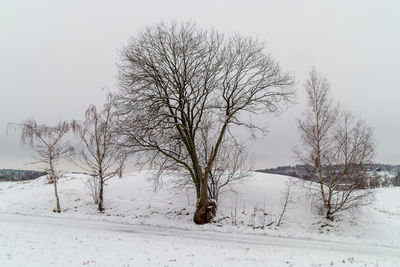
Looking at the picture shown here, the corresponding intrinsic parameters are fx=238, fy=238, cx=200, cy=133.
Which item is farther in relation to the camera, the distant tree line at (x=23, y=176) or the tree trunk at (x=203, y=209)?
the distant tree line at (x=23, y=176)

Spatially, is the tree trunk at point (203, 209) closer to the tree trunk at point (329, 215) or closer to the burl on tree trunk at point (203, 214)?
the burl on tree trunk at point (203, 214)

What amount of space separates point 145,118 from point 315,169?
12.8 m

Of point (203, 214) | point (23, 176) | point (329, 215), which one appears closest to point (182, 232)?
point (203, 214)

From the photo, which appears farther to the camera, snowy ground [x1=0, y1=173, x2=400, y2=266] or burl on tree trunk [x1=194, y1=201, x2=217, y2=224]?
burl on tree trunk [x1=194, y1=201, x2=217, y2=224]

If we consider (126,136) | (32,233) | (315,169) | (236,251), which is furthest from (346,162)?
(32,233)

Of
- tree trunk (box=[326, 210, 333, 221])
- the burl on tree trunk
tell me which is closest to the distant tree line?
the burl on tree trunk

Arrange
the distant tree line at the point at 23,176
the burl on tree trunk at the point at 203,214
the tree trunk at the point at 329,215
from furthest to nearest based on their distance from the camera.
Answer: the distant tree line at the point at 23,176 < the burl on tree trunk at the point at 203,214 < the tree trunk at the point at 329,215

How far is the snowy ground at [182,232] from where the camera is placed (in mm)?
9016

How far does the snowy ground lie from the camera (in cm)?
902

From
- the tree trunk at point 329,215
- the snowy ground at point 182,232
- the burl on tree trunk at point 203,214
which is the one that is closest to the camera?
the snowy ground at point 182,232

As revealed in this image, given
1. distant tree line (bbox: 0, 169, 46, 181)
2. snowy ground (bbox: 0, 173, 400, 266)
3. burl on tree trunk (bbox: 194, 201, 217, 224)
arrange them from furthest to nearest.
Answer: distant tree line (bbox: 0, 169, 46, 181)
burl on tree trunk (bbox: 194, 201, 217, 224)
snowy ground (bbox: 0, 173, 400, 266)

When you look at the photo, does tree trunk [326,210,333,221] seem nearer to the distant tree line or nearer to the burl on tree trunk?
the burl on tree trunk

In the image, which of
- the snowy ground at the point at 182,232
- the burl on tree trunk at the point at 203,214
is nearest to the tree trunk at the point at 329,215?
the snowy ground at the point at 182,232

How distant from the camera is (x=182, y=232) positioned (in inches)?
570
